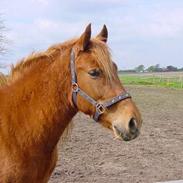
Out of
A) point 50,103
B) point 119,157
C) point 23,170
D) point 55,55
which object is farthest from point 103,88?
point 119,157

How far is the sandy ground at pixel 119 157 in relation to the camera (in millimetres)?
7430

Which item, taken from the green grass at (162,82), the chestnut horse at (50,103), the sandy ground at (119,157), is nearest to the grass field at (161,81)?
the green grass at (162,82)

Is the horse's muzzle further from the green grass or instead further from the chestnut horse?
the green grass

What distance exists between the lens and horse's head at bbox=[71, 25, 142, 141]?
3.35 meters

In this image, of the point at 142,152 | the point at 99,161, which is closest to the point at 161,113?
the point at 142,152

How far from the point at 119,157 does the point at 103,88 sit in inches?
214

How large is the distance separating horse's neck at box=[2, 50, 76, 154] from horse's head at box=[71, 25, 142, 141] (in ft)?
0.57

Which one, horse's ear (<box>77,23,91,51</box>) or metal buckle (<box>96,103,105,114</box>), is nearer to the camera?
metal buckle (<box>96,103,105,114</box>)

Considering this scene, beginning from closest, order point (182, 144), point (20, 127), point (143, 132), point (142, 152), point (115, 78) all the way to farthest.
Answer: point (115, 78) → point (20, 127) → point (142, 152) → point (182, 144) → point (143, 132)

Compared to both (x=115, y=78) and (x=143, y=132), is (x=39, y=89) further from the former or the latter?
(x=143, y=132)

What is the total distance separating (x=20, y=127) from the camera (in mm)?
3766

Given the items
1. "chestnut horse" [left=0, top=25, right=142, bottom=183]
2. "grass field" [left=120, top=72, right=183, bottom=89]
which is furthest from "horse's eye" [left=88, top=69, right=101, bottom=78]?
"grass field" [left=120, top=72, right=183, bottom=89]

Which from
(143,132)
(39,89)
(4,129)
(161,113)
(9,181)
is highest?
(39,89)

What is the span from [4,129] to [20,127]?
0.48 ft
